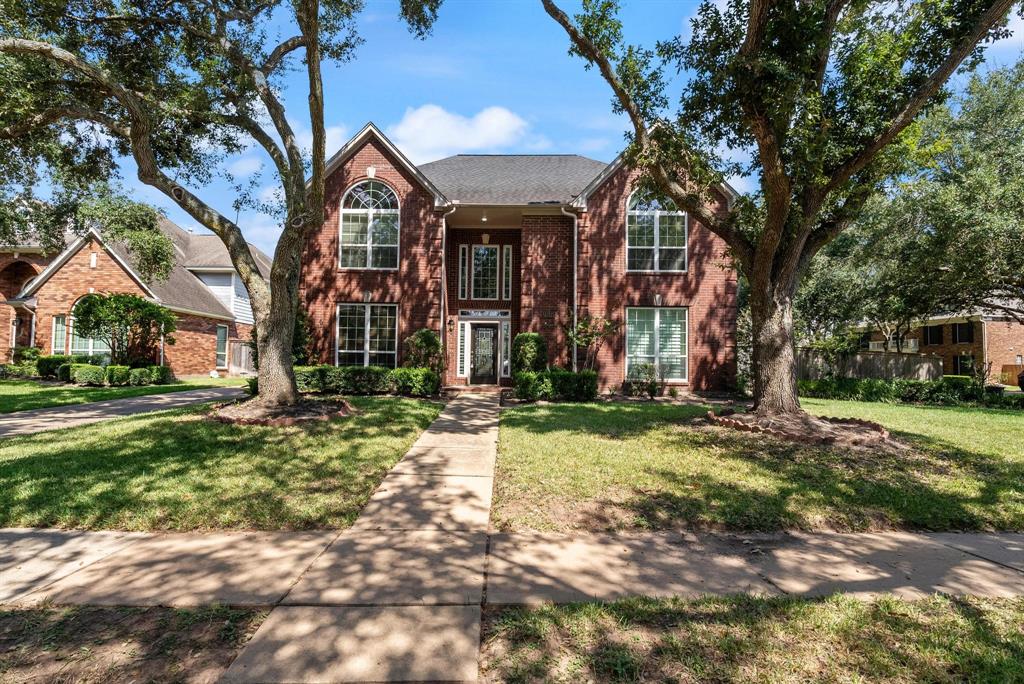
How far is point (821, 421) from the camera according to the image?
7.81 m

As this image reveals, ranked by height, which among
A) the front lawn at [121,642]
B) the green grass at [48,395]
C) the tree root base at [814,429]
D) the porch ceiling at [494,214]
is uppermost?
the porch ceiling at [494,214]

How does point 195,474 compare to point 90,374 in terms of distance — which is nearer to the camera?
point 195,474

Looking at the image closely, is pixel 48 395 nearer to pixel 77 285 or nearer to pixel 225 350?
pixel 77 285

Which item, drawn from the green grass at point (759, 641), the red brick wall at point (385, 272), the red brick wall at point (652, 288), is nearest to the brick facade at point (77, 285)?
the red brick wall at point (385, 272)

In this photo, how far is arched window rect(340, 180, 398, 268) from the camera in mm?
15664

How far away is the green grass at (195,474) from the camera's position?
4199 mm

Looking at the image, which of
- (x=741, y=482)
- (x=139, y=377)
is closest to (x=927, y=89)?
(x=741, y=482)

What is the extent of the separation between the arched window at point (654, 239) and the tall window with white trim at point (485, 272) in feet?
15.5

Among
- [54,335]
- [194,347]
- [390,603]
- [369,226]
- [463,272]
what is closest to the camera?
[390,603]

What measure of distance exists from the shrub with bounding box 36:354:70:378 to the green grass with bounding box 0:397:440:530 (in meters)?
15.1

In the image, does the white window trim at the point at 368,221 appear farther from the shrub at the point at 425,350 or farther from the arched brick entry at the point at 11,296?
the arched brick entry at the point at 11,296

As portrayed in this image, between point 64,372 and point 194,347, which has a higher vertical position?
point 194,347

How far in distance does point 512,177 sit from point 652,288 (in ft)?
22.1

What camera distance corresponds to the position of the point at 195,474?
531cm
